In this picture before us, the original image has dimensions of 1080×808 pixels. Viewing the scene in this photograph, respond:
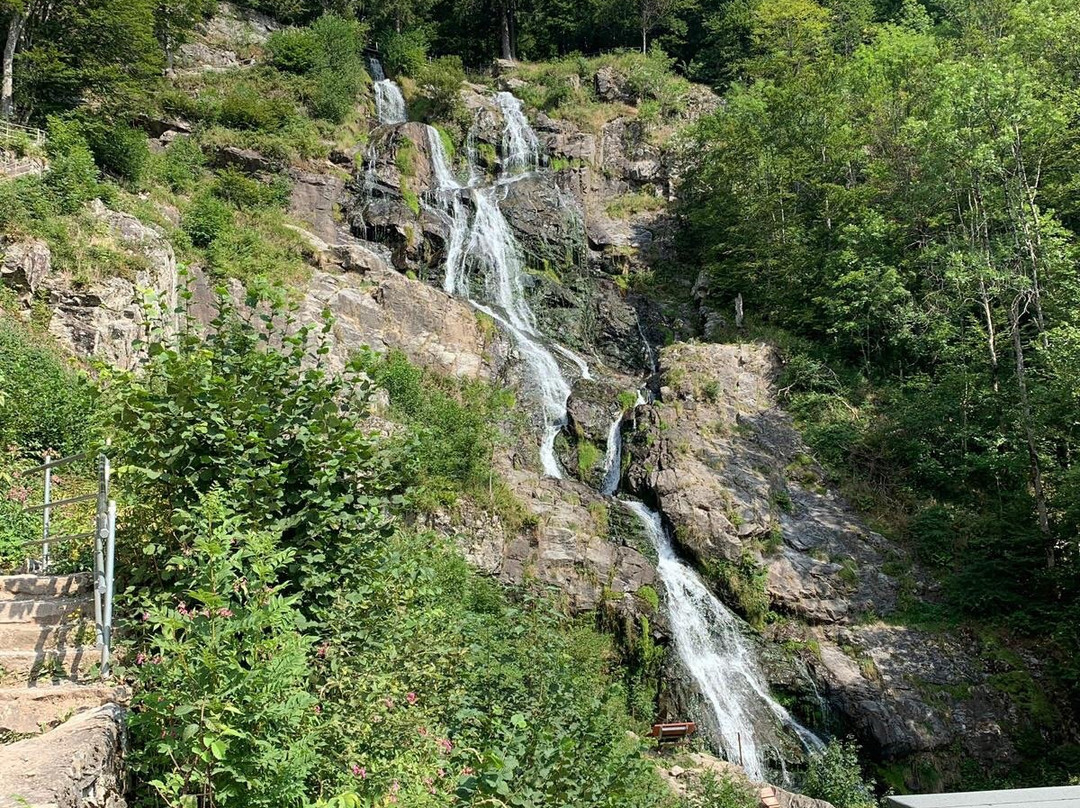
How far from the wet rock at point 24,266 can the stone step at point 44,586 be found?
916cm

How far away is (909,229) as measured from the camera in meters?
20.4

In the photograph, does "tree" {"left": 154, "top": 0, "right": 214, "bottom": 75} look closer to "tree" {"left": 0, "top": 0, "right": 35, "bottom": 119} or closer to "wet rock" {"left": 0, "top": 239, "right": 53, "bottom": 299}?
"tree" {"left": 0, "top": 0, "right": 35, "bottom": 119}

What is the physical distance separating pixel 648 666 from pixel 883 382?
1210 centimetres

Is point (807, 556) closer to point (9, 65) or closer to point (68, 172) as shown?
point (68, 172)

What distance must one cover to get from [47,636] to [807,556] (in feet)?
45.1

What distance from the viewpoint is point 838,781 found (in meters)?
10.5

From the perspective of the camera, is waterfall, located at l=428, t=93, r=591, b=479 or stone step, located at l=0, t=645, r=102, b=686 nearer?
stone step, located at l=0, t=645, r=102, b=686

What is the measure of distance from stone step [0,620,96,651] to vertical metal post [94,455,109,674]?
0.17 m

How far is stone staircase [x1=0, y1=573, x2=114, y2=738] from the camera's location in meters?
4.06

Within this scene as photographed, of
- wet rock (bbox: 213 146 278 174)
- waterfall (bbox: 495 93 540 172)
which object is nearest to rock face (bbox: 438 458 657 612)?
wet rock (bbox: 213 146 278 174)

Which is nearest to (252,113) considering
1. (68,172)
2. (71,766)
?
(68,172)

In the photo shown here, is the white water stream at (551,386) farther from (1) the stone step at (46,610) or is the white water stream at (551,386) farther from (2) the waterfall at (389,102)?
(1) the stone step at (46,610)

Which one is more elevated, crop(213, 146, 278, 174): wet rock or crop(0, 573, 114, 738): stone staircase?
crop(213, 146, 278, 174): wet rock

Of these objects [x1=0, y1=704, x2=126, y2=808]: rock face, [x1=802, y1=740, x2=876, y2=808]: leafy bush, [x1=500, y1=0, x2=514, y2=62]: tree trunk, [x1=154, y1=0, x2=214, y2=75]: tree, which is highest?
[x1=500, y1=0, x2=514, y2=62]: tree trunk
